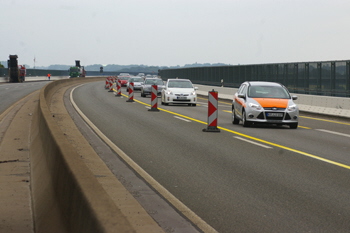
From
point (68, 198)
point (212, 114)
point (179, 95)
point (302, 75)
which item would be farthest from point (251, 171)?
point (302, 75)

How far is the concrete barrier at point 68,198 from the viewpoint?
12.8ft

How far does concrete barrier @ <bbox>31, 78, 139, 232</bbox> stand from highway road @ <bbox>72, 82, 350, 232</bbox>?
1729 millimetres

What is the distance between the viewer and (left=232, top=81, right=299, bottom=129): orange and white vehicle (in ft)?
65.1

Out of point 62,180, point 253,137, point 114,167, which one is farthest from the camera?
point 253,137

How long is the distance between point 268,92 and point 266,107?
132 centimetres

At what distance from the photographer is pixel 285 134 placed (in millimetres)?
17906

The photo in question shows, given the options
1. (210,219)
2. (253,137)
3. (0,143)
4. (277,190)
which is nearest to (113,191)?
(210,219)

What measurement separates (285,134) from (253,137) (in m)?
1.59

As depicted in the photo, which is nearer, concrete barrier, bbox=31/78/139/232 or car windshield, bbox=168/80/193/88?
concrete barrier, bbox=31/78/139/232

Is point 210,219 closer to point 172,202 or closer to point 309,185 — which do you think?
point 172,202

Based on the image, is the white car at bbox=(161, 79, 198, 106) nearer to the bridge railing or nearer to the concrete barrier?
the bridge railing

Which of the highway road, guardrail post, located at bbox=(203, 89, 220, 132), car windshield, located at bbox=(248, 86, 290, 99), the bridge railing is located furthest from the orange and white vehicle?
the bridge railing

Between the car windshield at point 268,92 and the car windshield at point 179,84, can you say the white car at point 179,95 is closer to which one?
the car windshield at point 179,84

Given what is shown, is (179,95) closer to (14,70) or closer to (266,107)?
(266,107)
